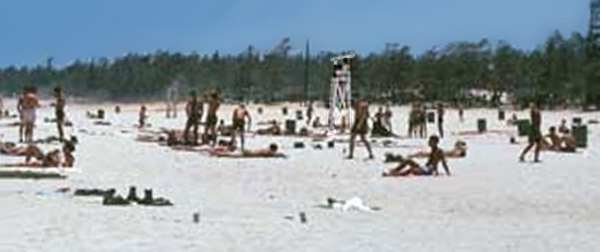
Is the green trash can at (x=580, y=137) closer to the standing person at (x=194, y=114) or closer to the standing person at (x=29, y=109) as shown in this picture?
the standing person at (x=194, y=114)

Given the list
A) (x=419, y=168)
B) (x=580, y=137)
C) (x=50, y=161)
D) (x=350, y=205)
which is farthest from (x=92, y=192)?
(x=580, y=137)

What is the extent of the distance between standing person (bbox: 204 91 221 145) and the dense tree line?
1887cm

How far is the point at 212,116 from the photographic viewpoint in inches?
1291

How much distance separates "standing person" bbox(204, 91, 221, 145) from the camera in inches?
1270

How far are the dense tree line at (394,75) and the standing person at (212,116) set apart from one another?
1887cm

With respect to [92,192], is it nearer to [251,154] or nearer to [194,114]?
[251,154]

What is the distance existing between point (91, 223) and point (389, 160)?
14494 mm

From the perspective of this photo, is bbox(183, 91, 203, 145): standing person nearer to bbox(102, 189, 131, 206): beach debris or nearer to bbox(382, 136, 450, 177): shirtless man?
bbox(382, 136, 450, 177): shirtless man

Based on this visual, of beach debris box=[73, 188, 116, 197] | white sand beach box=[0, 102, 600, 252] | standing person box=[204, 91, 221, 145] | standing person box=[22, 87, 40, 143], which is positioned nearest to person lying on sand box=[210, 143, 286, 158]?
white sand beach box=[0, 102, 600, 252]

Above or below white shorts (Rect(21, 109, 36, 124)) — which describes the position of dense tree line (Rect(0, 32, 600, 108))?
above

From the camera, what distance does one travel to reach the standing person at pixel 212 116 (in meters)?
32.2

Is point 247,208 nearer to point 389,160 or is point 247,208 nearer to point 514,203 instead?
point 514,203

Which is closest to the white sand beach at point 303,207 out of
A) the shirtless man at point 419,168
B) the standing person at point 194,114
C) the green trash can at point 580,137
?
the shirtless man at point 419,168

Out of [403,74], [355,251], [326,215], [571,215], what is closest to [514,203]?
[571,215]
